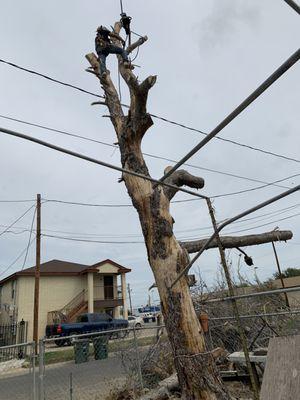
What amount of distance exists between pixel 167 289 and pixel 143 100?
245 cm

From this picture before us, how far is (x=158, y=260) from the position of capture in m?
4.40

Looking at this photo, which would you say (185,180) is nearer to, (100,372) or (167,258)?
(167,258)

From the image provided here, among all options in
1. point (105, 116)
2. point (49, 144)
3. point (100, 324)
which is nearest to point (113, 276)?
point (100, 324)

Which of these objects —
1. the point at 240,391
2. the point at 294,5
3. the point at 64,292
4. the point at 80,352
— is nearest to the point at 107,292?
the point at 64,292

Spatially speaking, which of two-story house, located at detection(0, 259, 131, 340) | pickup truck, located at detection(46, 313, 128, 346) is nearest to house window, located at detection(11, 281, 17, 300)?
two-story house, located at detection(0, 259, 131, 340)

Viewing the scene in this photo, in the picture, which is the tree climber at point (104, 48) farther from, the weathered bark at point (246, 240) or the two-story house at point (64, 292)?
the two-story house at point (64, 292)

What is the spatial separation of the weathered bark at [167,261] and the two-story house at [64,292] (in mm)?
22034

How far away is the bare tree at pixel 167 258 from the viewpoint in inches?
158

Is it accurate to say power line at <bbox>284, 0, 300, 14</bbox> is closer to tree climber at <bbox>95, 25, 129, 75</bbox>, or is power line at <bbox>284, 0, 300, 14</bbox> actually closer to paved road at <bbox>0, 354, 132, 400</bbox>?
tree climber at <bbox>95, 25, 129, 75</bbox>

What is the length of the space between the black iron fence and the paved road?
12197mm

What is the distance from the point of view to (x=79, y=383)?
841 cm

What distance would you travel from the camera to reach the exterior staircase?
25.0 meters

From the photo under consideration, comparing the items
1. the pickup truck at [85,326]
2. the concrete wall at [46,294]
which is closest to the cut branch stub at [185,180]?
the pickup truck at [85,326]

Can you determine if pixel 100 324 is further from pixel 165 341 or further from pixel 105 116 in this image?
pixel 105 116
